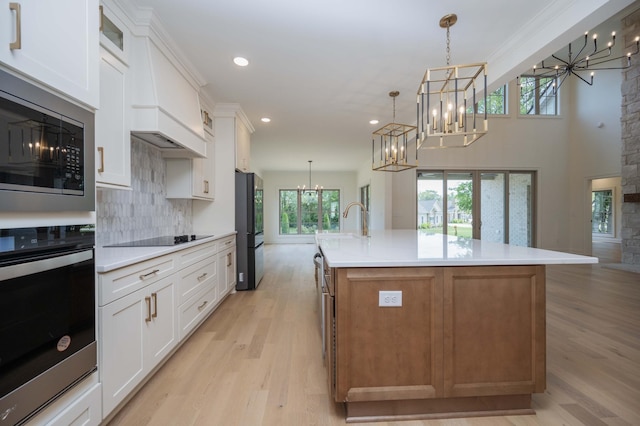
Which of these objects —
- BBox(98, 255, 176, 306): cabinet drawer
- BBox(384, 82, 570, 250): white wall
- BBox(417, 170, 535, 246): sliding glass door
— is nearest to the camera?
BBox(98, 255, 176, 306): cabinet drawer

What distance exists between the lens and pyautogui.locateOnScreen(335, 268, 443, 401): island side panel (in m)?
1.48

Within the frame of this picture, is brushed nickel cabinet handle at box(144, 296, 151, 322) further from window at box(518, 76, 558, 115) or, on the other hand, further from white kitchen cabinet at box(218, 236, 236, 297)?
window at box(518, 76, 558, 115)

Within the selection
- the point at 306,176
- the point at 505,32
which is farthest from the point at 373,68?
the point at 306,176

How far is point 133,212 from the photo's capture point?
102 inches

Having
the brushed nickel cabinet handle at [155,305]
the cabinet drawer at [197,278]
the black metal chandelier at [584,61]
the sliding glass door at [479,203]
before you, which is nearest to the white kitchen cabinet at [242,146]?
the cabinet drawer at [197,278]

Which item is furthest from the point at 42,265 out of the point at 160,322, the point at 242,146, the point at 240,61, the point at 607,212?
the point at 607,212

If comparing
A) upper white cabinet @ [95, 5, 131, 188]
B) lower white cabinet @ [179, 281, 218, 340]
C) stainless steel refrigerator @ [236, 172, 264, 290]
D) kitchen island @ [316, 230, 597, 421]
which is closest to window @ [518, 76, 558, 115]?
stainless steel refrigerator @ [236, 172, 264, 290]

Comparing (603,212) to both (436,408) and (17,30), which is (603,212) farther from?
(17,30)

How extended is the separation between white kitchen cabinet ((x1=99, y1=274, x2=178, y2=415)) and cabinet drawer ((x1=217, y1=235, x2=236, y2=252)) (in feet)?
3.96

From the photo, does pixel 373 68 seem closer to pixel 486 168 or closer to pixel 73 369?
pixel 73 369

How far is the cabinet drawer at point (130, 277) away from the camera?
140 centimetres

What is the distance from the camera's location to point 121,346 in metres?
1.52

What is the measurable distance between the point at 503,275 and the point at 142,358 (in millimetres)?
2198

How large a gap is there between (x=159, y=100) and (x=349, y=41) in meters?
1.67
